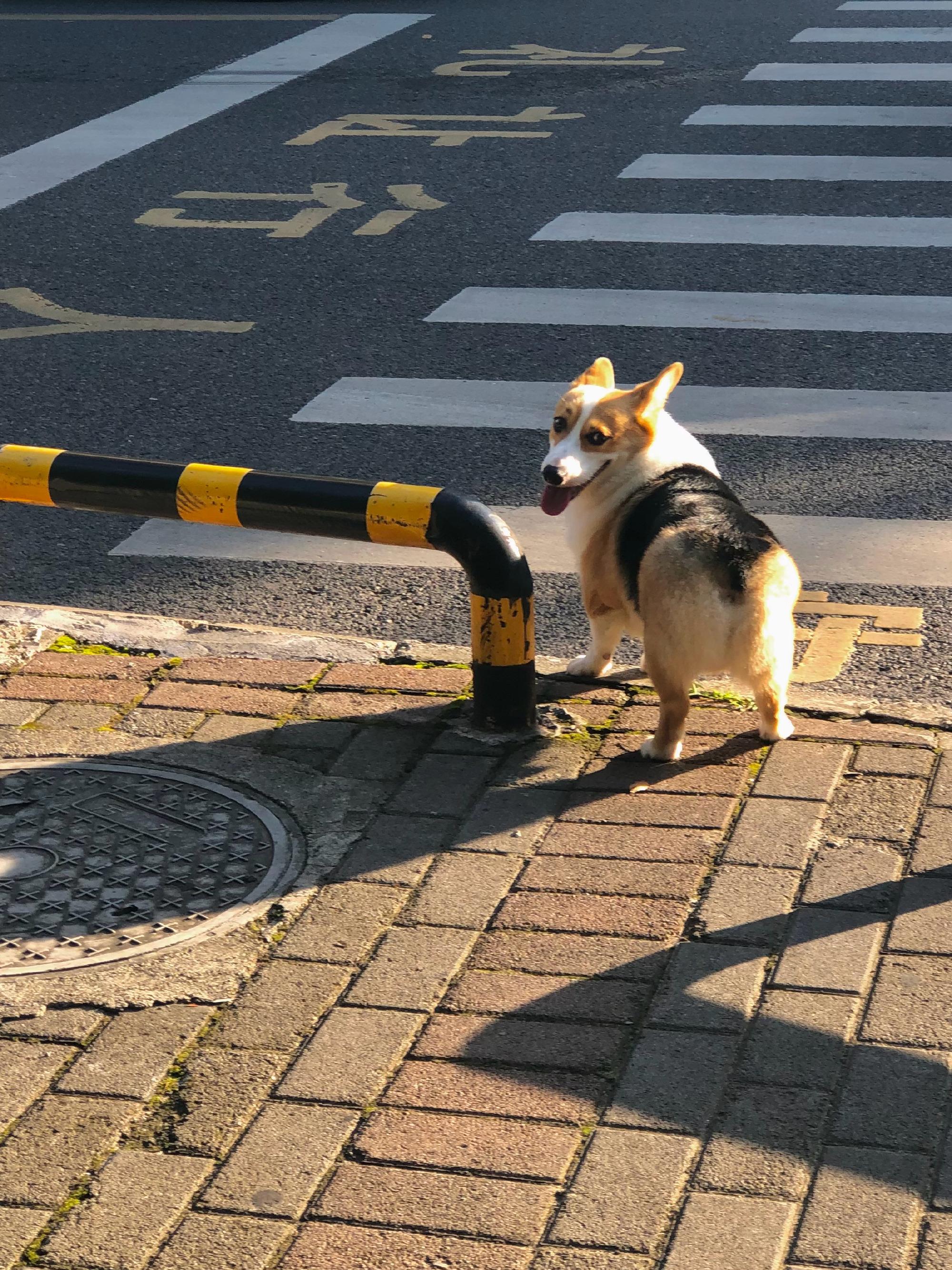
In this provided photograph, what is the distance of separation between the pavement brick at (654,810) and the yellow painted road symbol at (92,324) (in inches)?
173

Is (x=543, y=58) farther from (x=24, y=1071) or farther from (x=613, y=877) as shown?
(x=24, y=1071)

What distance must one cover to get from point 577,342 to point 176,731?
359cm

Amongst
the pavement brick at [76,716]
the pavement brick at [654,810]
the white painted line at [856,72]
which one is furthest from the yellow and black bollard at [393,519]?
the white painted line at [856,72]

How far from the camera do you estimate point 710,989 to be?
3.25 meters

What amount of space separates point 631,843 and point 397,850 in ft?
1.76

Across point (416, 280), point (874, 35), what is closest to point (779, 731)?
point (416, 280)

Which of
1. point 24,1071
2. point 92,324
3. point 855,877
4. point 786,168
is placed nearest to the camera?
point 24,1071

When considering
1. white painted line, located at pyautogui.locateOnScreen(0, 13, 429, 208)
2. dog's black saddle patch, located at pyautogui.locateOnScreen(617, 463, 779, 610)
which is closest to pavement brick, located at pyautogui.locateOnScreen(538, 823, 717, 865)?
dog's black saddle patch, located at pyautogui.locateOnScreen(617, 463, 779, 610)

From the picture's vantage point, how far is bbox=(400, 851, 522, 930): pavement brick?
11.6ft

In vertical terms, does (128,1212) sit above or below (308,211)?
below

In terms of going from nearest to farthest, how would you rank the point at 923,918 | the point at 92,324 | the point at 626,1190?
1. the point at 626,1190
2. the point at 923,918
3. the point at 92,324

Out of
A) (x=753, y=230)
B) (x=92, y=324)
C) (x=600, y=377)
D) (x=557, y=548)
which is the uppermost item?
(x=600, y=377)

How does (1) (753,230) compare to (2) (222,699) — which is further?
(1) (753,230)

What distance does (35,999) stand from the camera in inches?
130
